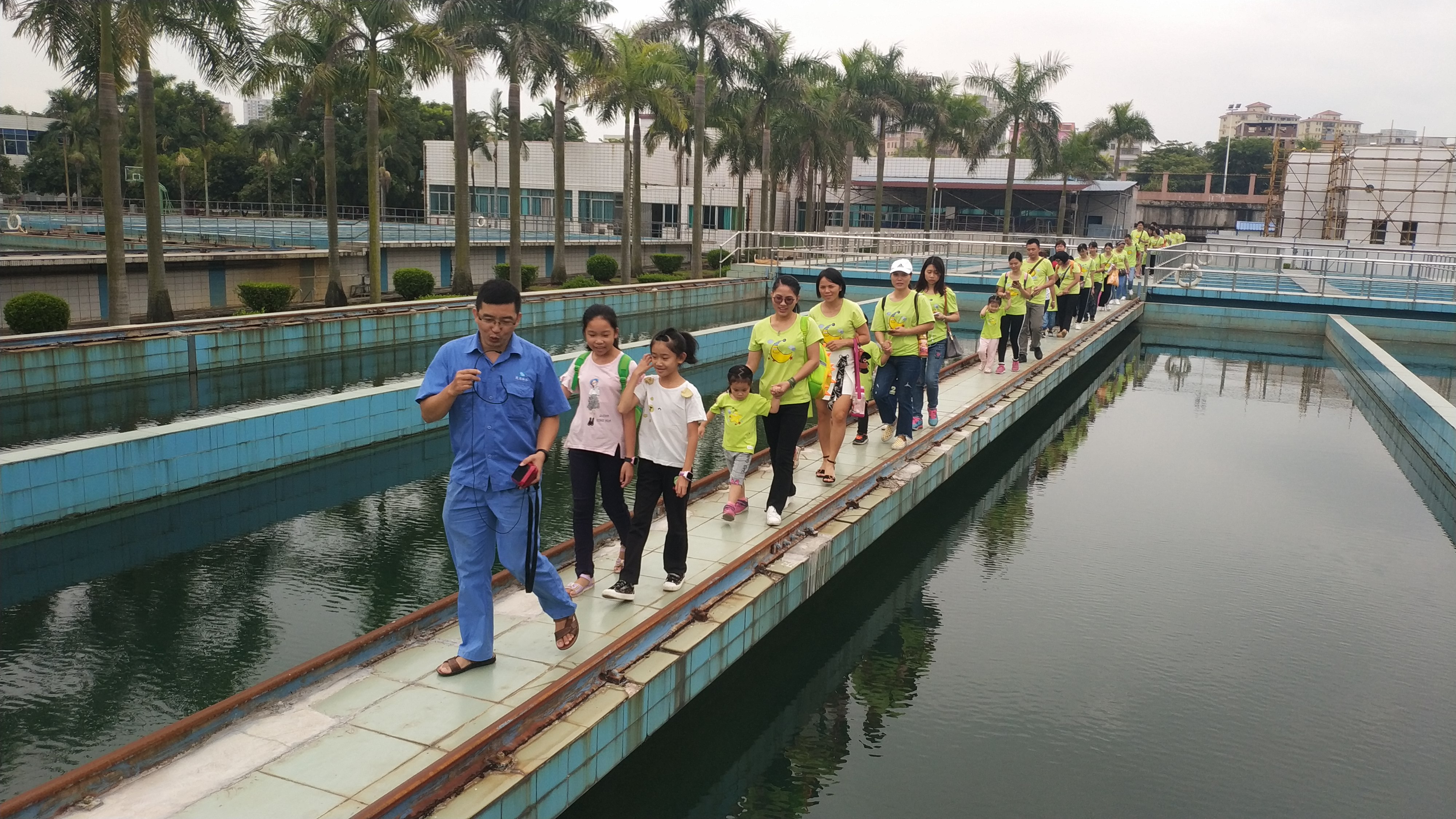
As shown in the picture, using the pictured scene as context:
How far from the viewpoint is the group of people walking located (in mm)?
4543

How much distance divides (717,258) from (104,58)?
20.1 m

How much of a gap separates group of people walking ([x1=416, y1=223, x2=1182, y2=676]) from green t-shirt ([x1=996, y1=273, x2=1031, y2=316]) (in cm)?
404

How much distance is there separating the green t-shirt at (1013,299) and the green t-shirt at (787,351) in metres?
6.76

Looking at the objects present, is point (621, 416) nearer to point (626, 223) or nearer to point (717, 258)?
point (626, 223)

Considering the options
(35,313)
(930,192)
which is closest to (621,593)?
(35,313)

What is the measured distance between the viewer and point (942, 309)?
31.7 feet

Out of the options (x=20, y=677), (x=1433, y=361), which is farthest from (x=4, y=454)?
(x=1433, y=361)

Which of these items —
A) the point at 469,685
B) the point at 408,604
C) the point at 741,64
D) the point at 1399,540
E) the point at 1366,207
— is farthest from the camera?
the point at 1366,207

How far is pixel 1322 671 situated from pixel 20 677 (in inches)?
305

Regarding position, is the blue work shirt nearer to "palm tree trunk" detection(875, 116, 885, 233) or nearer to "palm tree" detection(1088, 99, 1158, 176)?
"palm tree trunk" detection(875, 116, 885, 233)

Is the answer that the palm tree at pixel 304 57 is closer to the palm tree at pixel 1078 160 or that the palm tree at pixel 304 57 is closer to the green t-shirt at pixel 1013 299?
the green t-shirt at pixel 1013 299

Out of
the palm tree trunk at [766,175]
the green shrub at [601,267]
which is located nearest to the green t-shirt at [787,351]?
the green shrub at [601,267]

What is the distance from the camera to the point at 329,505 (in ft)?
31.6

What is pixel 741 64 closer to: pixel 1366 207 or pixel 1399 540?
pixel 1399 540
